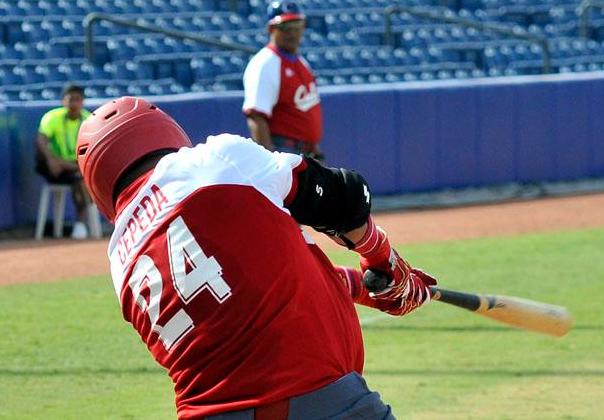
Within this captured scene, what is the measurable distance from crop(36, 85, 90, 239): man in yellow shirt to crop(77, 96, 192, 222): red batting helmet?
365 inches

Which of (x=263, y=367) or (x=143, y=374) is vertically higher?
(x=263, y=367)

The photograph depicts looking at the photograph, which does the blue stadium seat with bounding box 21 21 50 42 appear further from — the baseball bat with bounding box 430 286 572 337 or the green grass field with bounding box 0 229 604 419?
the baseball bat with bounding box 430 286 572 337

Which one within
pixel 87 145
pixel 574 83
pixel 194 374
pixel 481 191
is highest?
pixel 87 145

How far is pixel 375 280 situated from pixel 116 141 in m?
0.76

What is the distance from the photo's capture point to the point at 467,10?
2067cm

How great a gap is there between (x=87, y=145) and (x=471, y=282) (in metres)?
6.54

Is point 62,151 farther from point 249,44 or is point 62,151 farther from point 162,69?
point 249,44

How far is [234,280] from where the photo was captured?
8.50 feet

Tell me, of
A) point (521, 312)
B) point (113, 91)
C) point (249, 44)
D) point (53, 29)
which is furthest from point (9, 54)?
point (521, 312)

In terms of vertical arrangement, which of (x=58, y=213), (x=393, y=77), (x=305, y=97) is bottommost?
(x=58, y=213)

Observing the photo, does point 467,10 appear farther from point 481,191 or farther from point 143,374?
point 143,374

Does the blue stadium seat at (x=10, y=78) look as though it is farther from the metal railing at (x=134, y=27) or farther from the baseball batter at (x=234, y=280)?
the baseball batter at (x=234, y=280)

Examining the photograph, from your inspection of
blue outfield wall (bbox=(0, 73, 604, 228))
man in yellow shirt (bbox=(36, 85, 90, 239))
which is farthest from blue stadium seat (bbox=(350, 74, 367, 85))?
man in yellow shirt (bbox=(36, 85, 90, 239))

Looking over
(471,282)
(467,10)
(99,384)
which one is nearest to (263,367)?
(99,384)
